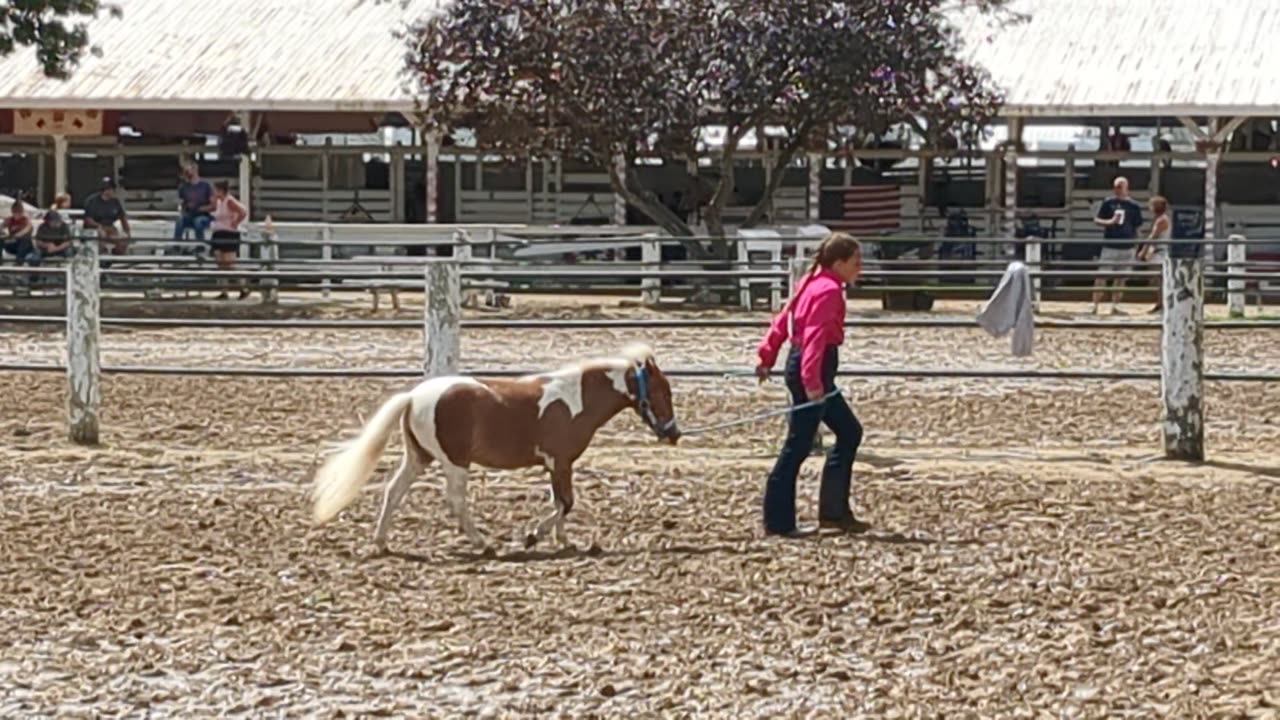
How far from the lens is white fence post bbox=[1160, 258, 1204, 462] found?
41.5 feet

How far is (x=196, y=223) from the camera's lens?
1062 inches

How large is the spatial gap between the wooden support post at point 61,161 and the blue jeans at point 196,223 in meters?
4.71

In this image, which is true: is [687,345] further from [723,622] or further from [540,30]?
[723,622]

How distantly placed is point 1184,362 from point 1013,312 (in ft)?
3.65

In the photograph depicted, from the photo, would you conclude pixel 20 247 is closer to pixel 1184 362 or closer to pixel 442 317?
pixel 442 317

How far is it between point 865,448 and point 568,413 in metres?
3.54

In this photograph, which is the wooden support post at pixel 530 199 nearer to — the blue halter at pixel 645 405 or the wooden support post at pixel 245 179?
the wooden support post at pixel 245 179

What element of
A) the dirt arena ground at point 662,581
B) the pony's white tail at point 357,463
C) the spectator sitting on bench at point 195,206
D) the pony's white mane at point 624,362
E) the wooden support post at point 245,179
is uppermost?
the wooden support post at point 245,179

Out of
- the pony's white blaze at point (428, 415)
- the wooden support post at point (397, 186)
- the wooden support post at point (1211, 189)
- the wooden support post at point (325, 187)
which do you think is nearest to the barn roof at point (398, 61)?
the wooden support post at point (1211, 189)

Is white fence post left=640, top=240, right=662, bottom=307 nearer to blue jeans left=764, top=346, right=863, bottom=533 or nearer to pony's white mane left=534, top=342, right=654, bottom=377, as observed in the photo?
blue jeans left=764, top=346, right=863, bottom=533

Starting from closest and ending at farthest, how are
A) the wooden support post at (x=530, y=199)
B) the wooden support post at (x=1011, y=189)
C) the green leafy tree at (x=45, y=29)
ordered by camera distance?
the green leafy tree at (x=45, y=29) → the wooden support post at (x=1011, y=189) → the wooden support post at (x=530, y=199)

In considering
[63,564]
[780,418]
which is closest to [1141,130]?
[780,418]

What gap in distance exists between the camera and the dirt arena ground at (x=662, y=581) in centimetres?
705

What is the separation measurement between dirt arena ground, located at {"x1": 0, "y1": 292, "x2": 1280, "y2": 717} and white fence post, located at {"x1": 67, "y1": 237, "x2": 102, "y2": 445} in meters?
0.25
